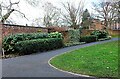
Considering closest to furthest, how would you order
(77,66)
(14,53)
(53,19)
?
(77,66), (14,53), (53,19)

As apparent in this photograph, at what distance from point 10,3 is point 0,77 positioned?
21.7m

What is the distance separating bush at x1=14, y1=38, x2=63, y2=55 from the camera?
1638 centimetres

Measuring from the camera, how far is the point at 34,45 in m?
17.2

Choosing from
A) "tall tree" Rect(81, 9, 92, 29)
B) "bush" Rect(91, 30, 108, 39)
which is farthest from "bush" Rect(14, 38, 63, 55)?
"tall tree" Rect(81, 9, 92, 29)

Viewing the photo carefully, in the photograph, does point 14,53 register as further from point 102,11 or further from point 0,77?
point 102,11

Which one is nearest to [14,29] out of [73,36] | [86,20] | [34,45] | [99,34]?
[34,45]

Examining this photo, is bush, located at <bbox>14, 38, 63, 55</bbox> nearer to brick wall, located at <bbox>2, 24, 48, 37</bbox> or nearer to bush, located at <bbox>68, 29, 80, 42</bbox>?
brick wall, located at <bbox>2, 24, 48, 37</bbox>

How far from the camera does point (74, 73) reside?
905cm

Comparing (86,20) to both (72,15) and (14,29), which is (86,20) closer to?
(72,15)

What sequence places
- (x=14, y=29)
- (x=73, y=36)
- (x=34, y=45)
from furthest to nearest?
(x=73, y=36) → (x=14, y=29) → (x=34, y=45)

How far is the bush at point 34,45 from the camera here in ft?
53.7

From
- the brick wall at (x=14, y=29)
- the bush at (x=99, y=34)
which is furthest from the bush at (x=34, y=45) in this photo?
the bush at (x=99, y=34)

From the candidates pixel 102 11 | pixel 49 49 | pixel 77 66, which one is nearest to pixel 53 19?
pixel 102 11

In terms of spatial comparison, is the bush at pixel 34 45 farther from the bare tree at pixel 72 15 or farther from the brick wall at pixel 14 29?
the bare tree at pixel 72 15
